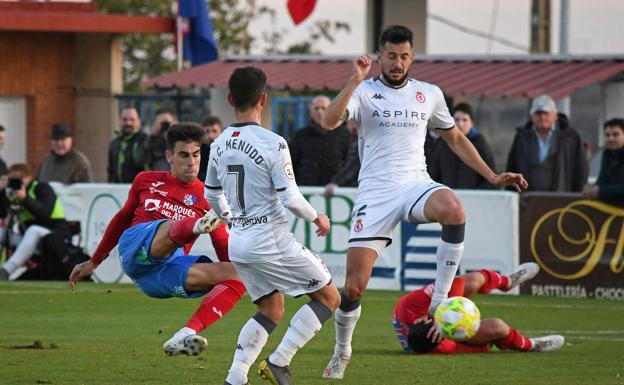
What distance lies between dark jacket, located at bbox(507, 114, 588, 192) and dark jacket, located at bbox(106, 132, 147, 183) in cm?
489

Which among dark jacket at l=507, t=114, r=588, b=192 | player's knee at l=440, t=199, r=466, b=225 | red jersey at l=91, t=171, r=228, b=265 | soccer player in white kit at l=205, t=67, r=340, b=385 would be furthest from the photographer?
soccer player in white kit at l=205, t=67, r=340, b=385

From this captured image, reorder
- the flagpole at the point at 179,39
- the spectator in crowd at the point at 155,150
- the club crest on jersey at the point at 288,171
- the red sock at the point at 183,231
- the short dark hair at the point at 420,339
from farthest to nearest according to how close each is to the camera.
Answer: the flagpole at the point at 179,39
the spectator in crowd at the point at 155,150
the short dark hair at the point at 420,339
the red sock at the point at 183,231
the club crest on jersey at the point at 288,171

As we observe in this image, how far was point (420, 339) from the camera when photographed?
37.1 feet

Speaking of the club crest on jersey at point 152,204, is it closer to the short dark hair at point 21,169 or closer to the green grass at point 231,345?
the green grass at point 231,345

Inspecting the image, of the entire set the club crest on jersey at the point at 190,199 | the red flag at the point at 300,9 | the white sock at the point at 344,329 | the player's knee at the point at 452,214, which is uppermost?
the red flag at the point at 300,9

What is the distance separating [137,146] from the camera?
62.2ft

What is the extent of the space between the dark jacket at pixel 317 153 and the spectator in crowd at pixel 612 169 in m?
3.17

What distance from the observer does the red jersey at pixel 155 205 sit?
1023 centimetres

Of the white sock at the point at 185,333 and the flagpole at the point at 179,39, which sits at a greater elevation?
the flagpole at the point at 179,39

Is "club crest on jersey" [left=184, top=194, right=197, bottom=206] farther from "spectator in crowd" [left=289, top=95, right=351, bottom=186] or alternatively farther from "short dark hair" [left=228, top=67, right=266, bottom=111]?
"spectator in crowd" [left=289, top=95, right=351, bottom=186]

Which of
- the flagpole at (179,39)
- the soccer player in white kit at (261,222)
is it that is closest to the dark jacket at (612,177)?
the soccer player in white kit at (261,222)

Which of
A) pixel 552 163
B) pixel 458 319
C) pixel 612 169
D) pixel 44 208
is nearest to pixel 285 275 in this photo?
pixel 458 319

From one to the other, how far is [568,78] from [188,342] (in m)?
14.9

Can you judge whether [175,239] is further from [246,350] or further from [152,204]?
[246,350]
